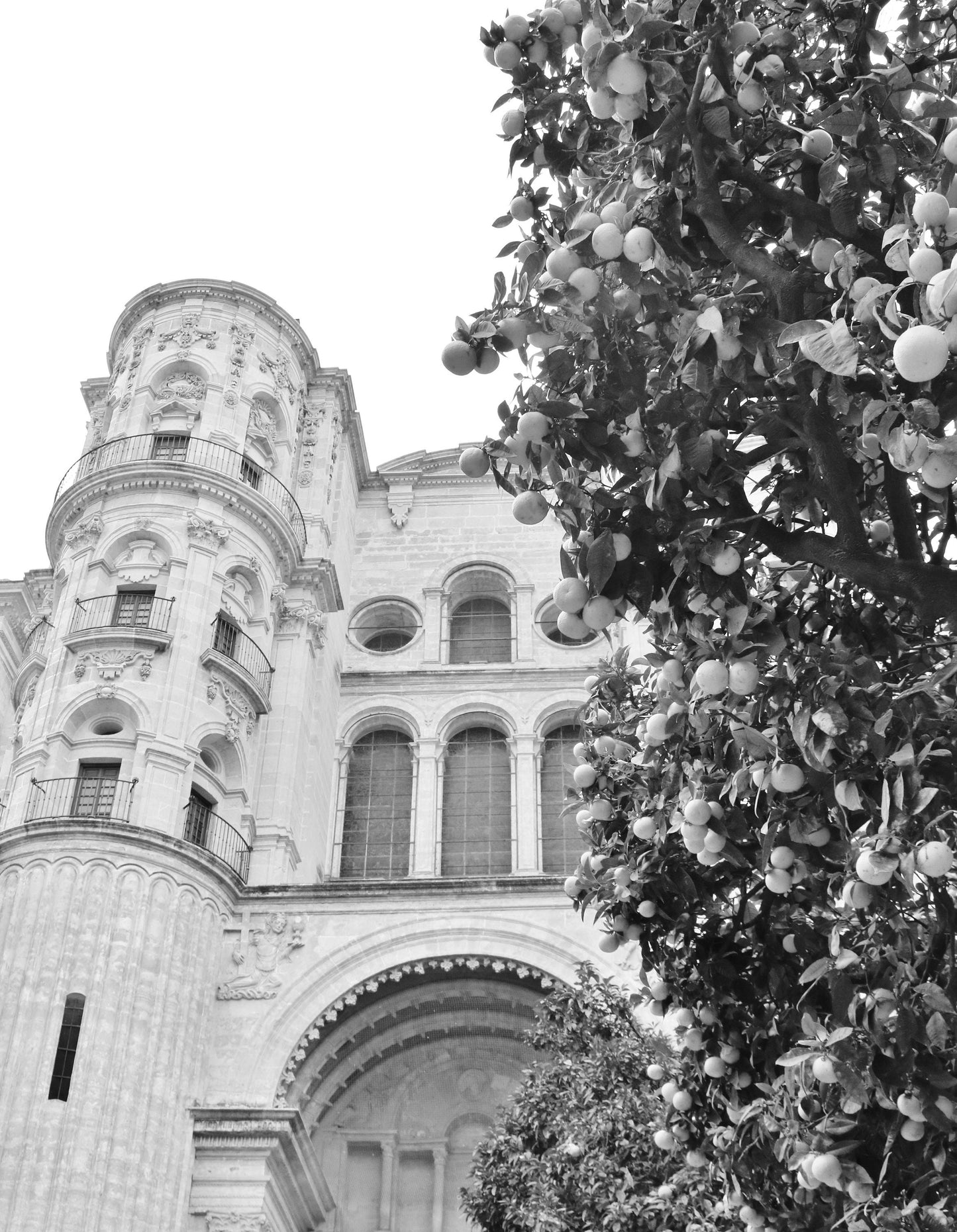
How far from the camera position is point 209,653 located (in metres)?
20.7

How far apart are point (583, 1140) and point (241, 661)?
1167cm

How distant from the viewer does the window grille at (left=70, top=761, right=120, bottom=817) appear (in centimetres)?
1912

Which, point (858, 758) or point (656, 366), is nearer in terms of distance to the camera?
point (858, 758)

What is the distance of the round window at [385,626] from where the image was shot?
26.8 meters

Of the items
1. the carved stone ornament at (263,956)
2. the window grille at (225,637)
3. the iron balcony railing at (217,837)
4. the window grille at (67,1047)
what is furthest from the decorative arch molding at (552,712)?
the window grille at (67,1047)

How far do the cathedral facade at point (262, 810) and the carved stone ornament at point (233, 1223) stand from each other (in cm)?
3

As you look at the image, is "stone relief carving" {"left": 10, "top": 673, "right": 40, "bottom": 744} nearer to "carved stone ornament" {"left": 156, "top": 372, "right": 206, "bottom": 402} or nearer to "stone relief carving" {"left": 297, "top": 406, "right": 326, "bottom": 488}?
"carved stone ornament" {"left": 156, "top": 372, "right": 206, "bottom": 402}

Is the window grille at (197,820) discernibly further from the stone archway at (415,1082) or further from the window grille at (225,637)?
the stone archway at (415,1082)

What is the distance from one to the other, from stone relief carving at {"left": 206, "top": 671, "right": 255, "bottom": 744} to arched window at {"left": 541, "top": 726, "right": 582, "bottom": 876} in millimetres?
5609

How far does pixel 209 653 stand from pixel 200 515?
8.95 feet

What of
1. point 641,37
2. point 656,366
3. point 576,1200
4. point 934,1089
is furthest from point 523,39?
point 576,1200

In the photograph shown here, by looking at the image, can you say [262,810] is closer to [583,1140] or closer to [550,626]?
[550,626]

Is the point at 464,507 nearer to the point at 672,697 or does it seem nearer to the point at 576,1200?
the point at 576,1200

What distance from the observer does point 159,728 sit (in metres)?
19.6
